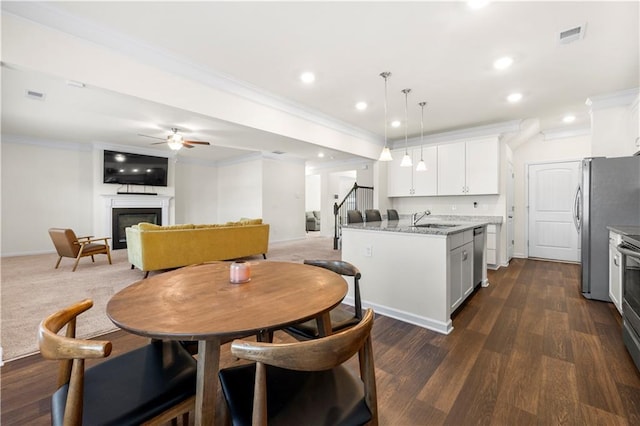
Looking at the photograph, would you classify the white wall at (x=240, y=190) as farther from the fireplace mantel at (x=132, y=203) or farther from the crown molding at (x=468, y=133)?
the crown molding at (x=468, y=133)

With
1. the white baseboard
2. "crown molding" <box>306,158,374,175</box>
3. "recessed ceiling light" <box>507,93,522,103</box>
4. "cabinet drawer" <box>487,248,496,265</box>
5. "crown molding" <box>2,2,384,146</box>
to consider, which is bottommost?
the white baseboard

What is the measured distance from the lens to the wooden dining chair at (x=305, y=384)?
77 centimetres

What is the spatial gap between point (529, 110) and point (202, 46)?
15.6ft

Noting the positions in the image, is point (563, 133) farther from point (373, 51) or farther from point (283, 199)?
point (283, 199)

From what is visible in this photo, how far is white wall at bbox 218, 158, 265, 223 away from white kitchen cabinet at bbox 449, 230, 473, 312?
5.43 meters

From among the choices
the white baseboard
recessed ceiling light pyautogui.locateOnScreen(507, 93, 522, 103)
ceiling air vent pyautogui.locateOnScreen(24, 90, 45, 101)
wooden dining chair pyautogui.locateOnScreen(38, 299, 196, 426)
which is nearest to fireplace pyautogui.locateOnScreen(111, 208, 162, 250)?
ceiling air vent pyautogui.locateOnScreen(24, 90, 45, 101)

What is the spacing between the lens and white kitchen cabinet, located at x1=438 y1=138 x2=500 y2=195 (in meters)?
4.87

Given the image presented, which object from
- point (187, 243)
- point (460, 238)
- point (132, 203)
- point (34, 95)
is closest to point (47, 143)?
point (132, 203)

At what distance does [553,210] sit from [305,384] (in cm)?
645

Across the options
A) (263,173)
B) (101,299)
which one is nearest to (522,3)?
(101,299)

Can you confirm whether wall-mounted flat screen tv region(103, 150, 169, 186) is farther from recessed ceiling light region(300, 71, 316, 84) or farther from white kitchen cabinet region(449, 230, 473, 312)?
white kitchen cabinet region(449, 230, 473, 312)

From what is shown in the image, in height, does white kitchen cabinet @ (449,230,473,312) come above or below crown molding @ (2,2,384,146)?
below

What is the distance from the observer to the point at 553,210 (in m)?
5.40

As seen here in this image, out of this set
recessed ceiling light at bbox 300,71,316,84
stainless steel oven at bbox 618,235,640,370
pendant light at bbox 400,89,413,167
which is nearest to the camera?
stainless steel oven at bbox 618,235,640,370
